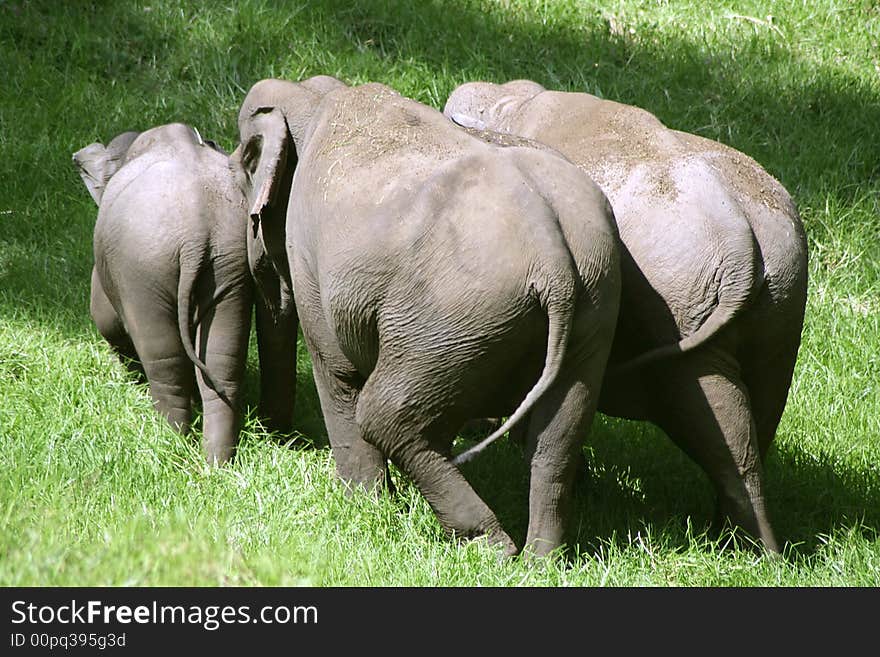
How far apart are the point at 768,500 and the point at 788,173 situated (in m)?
3.07

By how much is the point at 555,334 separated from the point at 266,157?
1.56 meters

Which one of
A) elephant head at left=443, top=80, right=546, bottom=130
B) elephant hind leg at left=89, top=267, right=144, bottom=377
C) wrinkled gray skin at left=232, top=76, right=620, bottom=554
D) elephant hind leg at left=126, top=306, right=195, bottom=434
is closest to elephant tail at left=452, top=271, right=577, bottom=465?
wrinkled gray skin at left=232, top=76, right=620, bottom=554

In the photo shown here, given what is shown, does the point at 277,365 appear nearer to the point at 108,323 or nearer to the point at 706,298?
the point at 108,323

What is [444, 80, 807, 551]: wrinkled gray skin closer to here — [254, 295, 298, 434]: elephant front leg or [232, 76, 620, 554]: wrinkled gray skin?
[232, 76, 620, 554]: wrinkled gray skin

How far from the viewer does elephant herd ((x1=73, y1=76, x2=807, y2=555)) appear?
12.1 ft

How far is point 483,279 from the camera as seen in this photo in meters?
3.61

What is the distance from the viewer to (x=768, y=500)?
16.2 feet

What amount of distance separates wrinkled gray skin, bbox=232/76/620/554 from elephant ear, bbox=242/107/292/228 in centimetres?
31

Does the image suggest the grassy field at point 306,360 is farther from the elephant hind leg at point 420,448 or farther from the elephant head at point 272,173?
the elephant head at point 272,173

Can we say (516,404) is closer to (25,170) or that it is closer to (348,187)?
(348,187)

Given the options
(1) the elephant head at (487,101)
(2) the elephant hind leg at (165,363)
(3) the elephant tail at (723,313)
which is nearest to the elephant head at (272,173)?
(2) the elephant hind leg at (165,363)

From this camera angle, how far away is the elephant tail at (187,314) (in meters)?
4.78

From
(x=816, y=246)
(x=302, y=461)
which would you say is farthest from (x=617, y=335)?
(x=816, y=246)

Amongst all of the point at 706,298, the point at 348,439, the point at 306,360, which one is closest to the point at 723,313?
the point at 706,298
